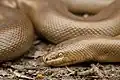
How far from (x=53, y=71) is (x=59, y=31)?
2.20ft

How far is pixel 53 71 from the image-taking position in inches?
149

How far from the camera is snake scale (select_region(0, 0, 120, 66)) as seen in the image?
3.83m

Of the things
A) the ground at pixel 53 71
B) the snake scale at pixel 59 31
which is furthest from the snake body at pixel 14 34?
the ground at pixel 53 71

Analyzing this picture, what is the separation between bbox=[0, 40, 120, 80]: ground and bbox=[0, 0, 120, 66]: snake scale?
0.07m

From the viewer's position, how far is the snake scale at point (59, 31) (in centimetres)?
383

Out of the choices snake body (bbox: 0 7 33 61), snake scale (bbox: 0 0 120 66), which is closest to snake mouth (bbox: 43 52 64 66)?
snake scale (bbox: 0 0 120 66)

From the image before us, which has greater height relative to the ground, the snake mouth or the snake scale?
the snake scale

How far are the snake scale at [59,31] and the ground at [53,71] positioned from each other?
75mm

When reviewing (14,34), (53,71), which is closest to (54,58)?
(53,71)

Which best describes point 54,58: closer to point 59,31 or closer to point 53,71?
point 53,71

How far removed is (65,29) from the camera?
4277mm

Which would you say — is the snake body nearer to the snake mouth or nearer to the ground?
the ground

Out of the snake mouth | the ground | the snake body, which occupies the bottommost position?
the ground

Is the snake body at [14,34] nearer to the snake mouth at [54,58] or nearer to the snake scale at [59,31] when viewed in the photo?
the snake scale at [59,31]
